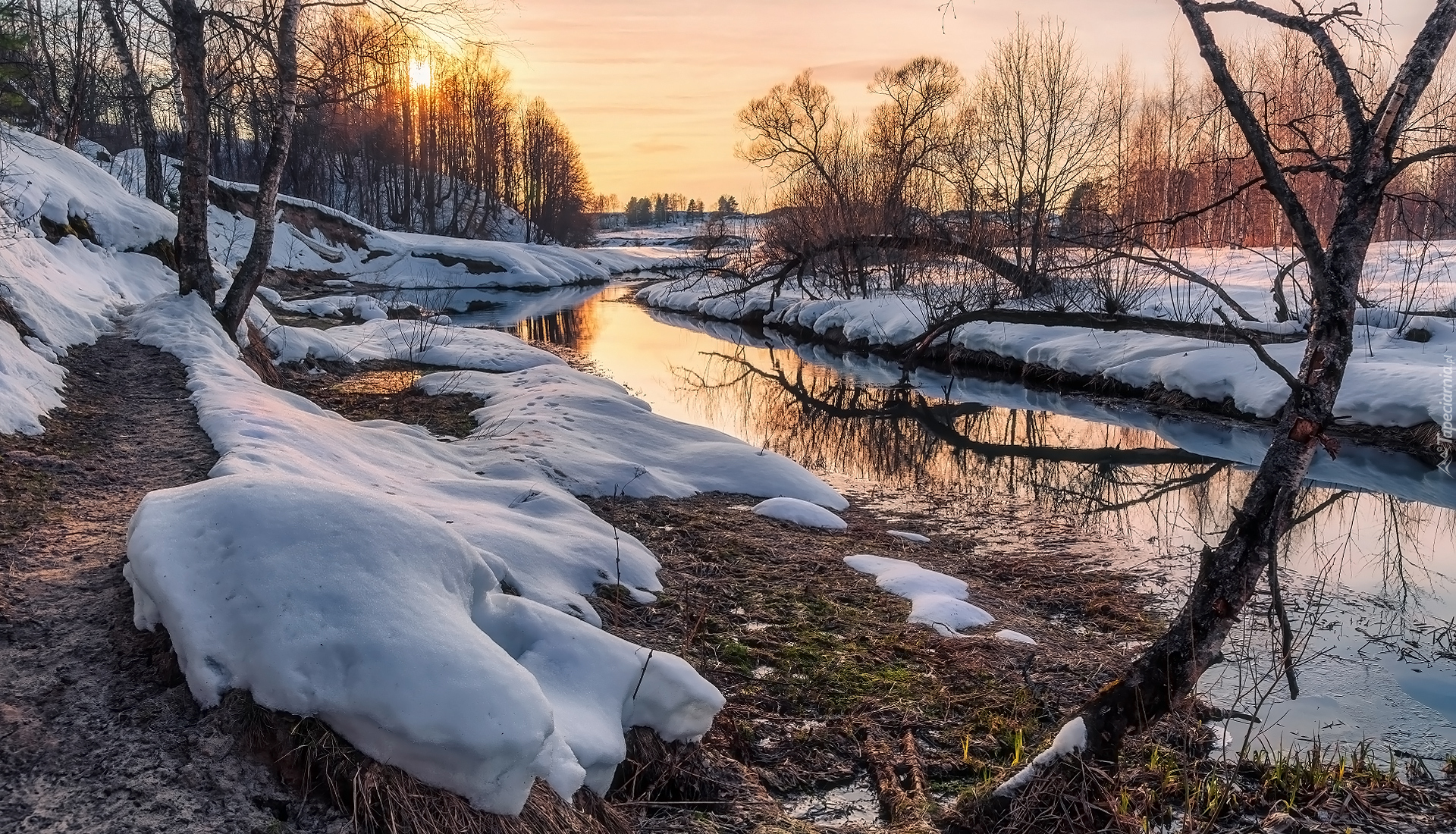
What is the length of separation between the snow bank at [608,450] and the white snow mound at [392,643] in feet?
11.8

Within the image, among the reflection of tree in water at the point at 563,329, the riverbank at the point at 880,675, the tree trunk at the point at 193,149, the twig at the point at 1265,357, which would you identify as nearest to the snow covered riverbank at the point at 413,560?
the riverbank at the point at 880,675

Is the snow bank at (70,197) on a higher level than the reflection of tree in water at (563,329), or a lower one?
higher

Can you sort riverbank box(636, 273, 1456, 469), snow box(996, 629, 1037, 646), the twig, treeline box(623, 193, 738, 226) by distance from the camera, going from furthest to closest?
treeline box(623, 193, 738, 226) → riverbank box(636, 273, 1456, 469) → snow box(996, 629, 1037, 646) → the twig

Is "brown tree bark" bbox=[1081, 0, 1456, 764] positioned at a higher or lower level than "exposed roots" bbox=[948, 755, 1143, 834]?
higher

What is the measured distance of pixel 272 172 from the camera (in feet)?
30.1

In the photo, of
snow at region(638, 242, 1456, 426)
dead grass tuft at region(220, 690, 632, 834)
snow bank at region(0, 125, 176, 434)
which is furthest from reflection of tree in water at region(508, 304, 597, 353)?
dead grass tuft at region(220, 690, 632, 834)

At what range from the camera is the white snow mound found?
251 cm

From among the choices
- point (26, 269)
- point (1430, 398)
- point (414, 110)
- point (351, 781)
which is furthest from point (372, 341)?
point (414, 110)

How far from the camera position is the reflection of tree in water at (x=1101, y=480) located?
6273 mm

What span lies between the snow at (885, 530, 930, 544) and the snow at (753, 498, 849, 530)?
40 cm

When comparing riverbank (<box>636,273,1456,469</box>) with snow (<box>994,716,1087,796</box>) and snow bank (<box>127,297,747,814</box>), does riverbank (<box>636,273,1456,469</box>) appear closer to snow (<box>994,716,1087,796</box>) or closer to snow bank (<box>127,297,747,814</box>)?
snow (<box>994,716,1087,796</box>)

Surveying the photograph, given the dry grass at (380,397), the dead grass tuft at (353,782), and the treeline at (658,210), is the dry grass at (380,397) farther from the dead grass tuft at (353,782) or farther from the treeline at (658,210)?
the treeline at (658,210)

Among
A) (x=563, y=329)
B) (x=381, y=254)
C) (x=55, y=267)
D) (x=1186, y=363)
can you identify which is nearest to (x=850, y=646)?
(x=55, y=267)

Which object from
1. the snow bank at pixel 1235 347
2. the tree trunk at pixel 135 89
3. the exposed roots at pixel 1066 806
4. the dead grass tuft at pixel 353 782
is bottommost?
the exposed roots at pixel 1066 806
